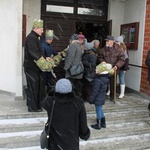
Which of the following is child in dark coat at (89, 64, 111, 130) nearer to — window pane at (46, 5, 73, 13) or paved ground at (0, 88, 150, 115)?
paved ground at (0, 88, 150, 115)

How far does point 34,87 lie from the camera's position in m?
4.77

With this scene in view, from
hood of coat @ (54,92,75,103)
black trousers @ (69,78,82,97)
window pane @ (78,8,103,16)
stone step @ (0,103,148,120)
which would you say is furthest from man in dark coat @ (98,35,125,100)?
hood of coat @ (54,92,75,103)

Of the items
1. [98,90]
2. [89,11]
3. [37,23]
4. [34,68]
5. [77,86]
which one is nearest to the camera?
[98,90]

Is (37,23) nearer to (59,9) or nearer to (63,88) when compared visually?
(63,88)

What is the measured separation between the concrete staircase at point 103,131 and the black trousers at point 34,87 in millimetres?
226

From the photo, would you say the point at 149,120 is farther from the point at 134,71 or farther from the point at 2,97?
the point at 2,97

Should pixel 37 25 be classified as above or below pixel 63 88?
above

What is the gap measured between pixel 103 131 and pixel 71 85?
218 cm

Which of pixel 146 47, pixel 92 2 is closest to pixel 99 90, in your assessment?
pixel 146 47

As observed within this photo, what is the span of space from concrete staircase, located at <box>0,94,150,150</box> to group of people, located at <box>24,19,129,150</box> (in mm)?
252

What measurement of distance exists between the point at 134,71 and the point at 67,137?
4790 millimetres

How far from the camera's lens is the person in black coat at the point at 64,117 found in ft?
8.67

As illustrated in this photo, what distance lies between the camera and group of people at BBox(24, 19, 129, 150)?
8.72 ft

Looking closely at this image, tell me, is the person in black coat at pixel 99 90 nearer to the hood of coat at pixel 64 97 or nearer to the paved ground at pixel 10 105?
the paved ground at pixel 10 105
